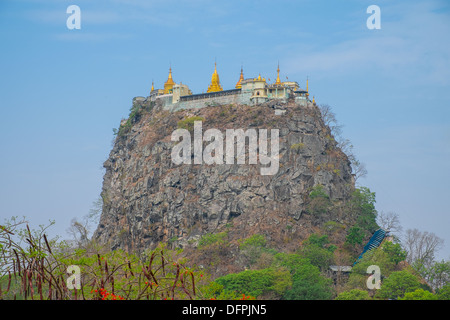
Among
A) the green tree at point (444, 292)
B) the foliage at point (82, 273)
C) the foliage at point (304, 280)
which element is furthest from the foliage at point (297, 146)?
the foliage at point (82, 273)

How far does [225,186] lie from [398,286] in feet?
72.8

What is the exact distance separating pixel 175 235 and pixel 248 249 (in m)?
10.2

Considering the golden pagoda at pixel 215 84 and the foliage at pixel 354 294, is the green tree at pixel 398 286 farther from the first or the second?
the golden pagoda at pixel 215 84

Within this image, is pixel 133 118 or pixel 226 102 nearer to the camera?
pixel 226 102

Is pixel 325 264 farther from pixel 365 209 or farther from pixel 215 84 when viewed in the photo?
pixel 215 84

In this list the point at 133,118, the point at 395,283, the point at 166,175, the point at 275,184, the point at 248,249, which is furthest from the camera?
the point at 133,118

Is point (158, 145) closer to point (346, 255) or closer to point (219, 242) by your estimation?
point (219, 242)

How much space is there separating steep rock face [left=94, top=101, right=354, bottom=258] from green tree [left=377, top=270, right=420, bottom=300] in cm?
1280

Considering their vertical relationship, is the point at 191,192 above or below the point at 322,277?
above

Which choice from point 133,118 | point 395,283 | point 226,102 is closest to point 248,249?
point 395,283

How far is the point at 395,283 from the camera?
5794cm

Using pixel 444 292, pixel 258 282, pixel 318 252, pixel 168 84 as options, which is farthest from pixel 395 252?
pixel 168 84

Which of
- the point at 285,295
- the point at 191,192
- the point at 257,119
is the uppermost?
the point at 257,119

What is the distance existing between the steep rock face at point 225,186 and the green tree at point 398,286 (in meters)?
12.8
